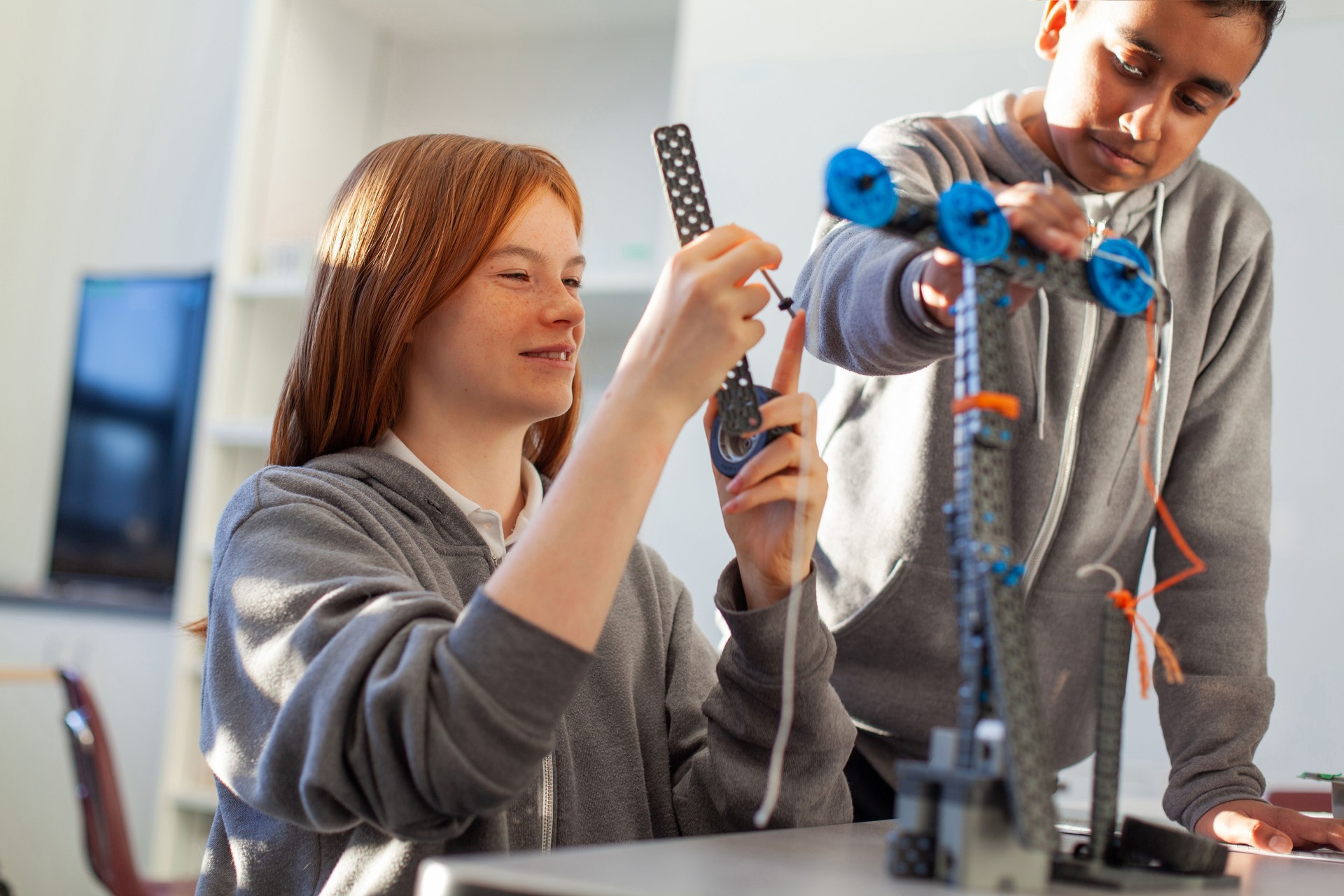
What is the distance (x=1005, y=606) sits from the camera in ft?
1.93

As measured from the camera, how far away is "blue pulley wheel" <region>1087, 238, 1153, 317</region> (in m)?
0.69

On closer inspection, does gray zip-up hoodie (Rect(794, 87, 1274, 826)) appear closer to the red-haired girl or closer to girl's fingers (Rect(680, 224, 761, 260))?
the red-haired girl

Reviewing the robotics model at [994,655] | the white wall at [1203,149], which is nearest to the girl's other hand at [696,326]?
the robotics model at [994,655]

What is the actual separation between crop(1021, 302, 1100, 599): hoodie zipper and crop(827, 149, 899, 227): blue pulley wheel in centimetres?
59

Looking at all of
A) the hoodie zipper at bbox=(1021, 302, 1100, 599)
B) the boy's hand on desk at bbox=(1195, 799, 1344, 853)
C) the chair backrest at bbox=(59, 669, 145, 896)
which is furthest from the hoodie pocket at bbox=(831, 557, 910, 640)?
the chair backrest at bbox=(59, 669, 145, 896)

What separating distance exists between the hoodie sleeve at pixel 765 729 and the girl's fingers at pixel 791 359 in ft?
0.48

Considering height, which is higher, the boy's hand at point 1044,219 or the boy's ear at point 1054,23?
the boy's ear at point 1054,23

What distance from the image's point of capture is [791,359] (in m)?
0.91

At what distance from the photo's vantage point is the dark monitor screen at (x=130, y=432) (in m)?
2.90

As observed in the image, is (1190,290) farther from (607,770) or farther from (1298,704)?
(1298,704)

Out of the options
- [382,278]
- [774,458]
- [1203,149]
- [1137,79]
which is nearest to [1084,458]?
[1137,79]

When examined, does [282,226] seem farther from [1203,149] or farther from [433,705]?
[433,705]

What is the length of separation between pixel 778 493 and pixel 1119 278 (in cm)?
27

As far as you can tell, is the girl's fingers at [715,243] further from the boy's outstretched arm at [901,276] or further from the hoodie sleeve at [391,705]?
the hoodie sleeve at [391,705]
